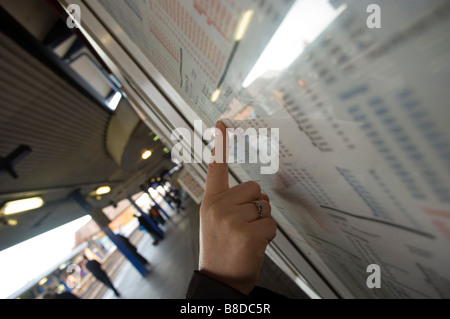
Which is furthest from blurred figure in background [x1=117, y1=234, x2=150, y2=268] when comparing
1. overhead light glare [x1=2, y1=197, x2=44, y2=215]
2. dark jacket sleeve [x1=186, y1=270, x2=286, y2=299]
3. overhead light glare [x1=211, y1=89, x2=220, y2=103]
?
overhead light glare [x1=211, y1=89, x2=220, y2=103]

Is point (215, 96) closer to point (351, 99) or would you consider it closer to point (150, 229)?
point (351, 99)

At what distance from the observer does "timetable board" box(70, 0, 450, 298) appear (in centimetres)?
18

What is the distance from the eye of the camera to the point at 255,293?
2.28ft

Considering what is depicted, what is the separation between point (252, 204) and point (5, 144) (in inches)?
139

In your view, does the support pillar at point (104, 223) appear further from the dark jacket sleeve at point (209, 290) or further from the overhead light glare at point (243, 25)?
the overhead light glare at point (243, 25)

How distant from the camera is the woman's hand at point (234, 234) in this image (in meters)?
0.53

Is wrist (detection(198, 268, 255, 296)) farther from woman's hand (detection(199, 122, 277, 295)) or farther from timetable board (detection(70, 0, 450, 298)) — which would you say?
timetable board (detection(70, 0, 450, 298))

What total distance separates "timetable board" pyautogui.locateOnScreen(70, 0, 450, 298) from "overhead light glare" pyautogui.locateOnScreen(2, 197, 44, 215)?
148 inches

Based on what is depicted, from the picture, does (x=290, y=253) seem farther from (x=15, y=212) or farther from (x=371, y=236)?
(x=15, y=212)

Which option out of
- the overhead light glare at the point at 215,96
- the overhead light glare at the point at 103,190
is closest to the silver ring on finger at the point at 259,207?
the overhead light glare at the point at 215,96

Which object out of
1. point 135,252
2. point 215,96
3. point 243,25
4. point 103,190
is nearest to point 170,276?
point 135,252

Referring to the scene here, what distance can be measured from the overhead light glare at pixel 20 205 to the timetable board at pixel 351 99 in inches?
148

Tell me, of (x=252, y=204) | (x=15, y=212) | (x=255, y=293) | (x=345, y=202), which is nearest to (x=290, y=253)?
(x=255, y=293)

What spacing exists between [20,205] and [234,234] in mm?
3980
